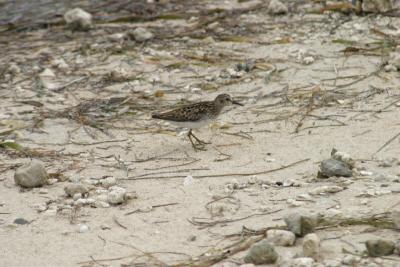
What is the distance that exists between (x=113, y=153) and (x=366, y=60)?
352 cm

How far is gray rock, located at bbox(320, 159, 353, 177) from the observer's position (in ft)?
22.5

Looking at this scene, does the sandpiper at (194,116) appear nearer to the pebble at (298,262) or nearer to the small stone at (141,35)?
the pebble at (298,262)

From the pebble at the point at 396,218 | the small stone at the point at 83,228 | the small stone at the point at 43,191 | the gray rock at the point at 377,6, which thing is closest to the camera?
the pebble at the point at 396,218

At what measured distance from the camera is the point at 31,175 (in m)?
7.29

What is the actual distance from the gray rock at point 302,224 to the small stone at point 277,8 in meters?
7.40

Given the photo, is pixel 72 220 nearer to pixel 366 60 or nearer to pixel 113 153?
pixel 113 153

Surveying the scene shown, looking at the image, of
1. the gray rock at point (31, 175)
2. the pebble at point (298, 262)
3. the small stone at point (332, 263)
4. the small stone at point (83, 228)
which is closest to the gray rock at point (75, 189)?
the gray rock at point (31, 175)

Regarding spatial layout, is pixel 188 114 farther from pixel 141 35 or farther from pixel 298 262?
pixel 141 35

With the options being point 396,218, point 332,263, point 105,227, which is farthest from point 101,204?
point 396,218

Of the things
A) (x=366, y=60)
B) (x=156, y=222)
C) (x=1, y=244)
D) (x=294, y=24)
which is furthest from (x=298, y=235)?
(x=294, y=24)

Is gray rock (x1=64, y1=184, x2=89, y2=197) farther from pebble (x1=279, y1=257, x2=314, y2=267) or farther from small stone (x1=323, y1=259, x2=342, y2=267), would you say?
small stone (x1=323, y1=259, x2=342, y2=267)

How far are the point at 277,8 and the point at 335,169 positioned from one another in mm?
6138

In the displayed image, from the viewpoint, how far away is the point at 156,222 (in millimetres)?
6367

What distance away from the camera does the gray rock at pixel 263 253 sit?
523 centimetres
